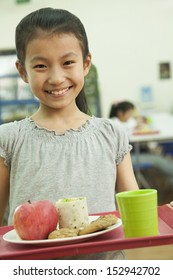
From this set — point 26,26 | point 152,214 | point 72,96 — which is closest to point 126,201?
point 152,214

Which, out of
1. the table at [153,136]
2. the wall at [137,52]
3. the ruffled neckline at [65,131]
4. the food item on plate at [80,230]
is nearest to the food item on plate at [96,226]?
the food item on plate at [80,230]

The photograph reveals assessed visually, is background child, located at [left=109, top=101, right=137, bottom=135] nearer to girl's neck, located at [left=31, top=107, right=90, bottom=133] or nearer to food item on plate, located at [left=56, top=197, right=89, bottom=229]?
girl's neck, located at [left=31, top=107, right=90, bottom=133]

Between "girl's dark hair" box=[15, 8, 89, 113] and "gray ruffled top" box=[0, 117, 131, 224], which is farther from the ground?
"girl's dark hair" box=[15, 8, 89, 113]

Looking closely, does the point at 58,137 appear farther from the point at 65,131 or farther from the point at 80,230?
the point at 80,230

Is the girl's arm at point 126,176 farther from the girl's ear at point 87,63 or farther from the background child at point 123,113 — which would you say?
the background child at point 123,113

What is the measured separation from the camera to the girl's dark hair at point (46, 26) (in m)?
0.96

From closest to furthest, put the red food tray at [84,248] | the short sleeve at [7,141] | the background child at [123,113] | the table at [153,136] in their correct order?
the red food tray at [84,248], the short sleeve at [7,141], the table at [153,136], the background child at [123,113]

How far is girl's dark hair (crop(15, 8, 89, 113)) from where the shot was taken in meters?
0.96

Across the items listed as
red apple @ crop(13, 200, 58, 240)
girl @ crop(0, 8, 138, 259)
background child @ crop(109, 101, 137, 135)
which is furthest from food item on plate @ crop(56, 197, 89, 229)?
background child @ crop(109, 101, 137, 135)

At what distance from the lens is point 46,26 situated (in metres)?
0.96

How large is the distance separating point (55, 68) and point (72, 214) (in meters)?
0.29

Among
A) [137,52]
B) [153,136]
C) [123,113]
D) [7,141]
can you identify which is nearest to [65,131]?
[7,141]

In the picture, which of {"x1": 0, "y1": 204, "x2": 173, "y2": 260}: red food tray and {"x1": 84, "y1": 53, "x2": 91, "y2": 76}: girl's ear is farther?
{"x1": 84, "y1": 53, "x2": 91, "y2": 76}: girl's ear

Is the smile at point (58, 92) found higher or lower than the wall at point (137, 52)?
lower
